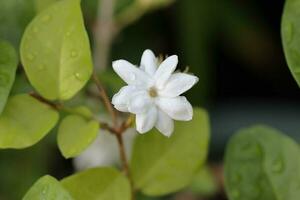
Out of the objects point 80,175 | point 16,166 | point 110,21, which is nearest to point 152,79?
point 80,175

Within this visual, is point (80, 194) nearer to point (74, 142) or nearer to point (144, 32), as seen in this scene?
point (74, 142)

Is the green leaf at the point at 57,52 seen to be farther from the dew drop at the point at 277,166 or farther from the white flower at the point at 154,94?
the dew drop at the point at 277,166

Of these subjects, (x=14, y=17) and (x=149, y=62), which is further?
(x=14, y=17)

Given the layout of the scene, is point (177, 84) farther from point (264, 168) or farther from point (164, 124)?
point (264, 168)

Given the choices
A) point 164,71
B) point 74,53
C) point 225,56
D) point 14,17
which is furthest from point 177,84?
point 225,56

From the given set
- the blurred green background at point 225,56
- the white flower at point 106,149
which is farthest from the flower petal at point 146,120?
the blurred green background at point 225,56
